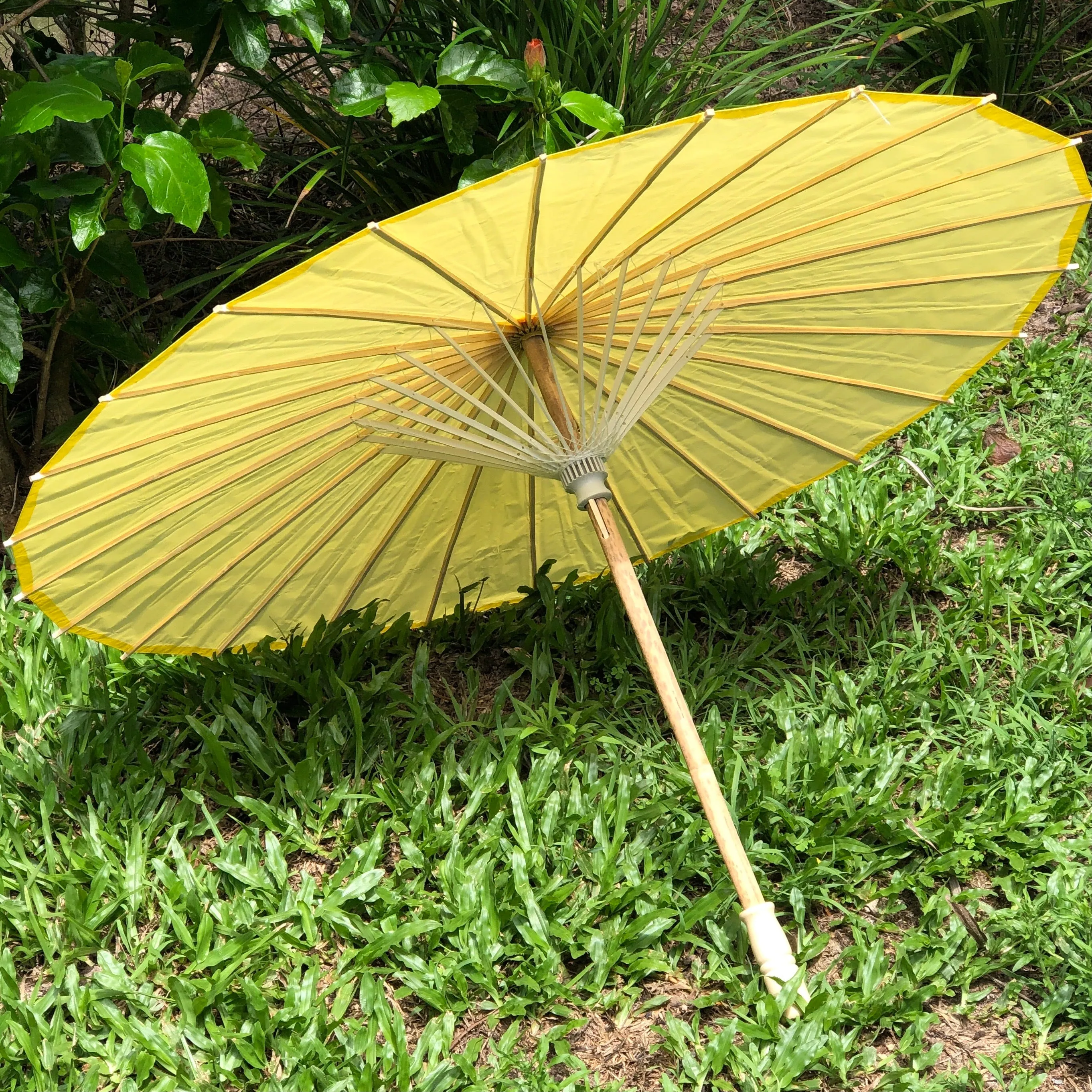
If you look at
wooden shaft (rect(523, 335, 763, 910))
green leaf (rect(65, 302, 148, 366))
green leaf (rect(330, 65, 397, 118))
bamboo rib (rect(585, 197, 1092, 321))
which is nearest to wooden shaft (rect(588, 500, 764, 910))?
wooden shaft (rect(523, 335, 763, 910))

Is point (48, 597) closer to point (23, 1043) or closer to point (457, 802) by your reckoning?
point (23, 1043)

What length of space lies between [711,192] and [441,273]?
481 millimetres

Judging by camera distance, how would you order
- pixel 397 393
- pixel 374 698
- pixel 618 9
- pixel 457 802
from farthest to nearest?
1. pixel 618 9
2. pixel 374 698
3. pixel 457 802
4. pixel 397 393

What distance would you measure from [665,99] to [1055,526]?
6.42 feet

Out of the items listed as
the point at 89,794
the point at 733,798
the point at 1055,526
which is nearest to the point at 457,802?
the point at 733,798

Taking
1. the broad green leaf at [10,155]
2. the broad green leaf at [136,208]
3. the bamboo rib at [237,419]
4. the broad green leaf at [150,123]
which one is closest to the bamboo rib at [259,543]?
the bamboo rib at [237,419]

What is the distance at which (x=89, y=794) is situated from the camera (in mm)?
2775

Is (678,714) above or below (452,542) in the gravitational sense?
below

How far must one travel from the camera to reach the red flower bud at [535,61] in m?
2.94

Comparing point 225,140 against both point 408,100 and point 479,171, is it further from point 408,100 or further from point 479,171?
point 479,171

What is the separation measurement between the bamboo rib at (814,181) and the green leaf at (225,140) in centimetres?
114

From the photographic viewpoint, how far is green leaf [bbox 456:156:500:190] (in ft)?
11.3

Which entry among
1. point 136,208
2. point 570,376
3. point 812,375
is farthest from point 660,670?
point 136,208

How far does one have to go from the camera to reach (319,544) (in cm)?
268
